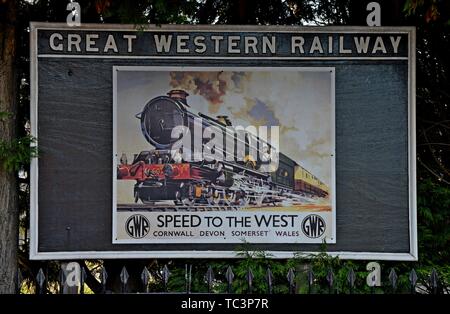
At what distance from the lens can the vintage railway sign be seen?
508cm

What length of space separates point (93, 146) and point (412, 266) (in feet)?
9.48

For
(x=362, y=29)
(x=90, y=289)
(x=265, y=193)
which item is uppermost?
(x=362, y=29)

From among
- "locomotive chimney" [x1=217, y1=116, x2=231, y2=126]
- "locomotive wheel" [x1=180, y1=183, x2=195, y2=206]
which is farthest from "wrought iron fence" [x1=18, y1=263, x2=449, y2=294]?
"locomotive chimney" [x1=217, y1=116, x2=231, y2=126]

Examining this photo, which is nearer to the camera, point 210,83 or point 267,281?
point 267,281

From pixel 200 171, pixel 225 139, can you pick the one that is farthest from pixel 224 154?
pixel 200 171

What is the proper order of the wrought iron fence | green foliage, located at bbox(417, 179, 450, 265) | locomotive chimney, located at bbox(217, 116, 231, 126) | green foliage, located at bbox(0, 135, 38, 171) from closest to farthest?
1. the wrought iron fence
2. green foliage, located at bbox(0, 135, 38, 171)
3. locomotive chimney, located at bbox(217, 116, 231, 126)
4. green foliage, located at bbox(417, 179, 450, 265)

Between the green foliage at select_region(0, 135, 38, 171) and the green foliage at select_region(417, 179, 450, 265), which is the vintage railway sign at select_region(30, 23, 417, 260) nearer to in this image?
the green foliage at select_region(0, 135, 38, 171)

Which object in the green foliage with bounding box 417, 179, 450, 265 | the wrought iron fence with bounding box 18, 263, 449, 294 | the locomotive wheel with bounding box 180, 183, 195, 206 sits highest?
the locomotive wheel with bounding box 180, 183, 195, 206

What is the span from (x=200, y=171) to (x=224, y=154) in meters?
0.25

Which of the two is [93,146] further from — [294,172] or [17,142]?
[294,172]

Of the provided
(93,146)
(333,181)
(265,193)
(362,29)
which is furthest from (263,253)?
(362,29)

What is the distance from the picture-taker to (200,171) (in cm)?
512

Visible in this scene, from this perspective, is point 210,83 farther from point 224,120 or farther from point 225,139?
point 225,139
